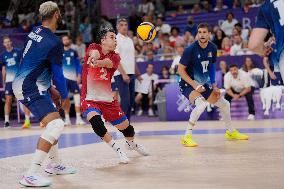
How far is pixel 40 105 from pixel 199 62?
3825 millimetres

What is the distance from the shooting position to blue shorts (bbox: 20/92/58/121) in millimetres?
6109

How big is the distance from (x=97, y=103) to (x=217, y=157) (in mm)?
1638

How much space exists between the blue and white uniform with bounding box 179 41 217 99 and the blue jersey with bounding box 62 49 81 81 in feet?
20.8

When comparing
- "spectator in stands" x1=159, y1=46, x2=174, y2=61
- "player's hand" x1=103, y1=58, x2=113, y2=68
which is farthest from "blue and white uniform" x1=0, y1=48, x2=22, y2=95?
"player's hand" x1=103, y1=58, x2=113, y2=68

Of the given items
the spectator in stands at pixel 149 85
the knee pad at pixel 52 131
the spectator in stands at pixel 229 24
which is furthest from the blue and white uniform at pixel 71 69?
the knee pad at pixel 52 131

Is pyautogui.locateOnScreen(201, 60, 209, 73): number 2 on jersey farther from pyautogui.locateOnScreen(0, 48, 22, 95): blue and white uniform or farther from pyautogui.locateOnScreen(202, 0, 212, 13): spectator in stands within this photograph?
pyautogui.locateOnScreen(202, 0, 212, 13): spectator in stands

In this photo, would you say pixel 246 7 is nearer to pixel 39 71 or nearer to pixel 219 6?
pixel 219 6

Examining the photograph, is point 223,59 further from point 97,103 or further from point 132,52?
point 97,103

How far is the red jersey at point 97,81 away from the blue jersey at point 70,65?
302 inches

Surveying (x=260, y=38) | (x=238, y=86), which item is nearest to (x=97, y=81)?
(x=260, y=38)

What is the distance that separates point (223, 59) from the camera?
1620 cm

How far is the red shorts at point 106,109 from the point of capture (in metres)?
7.59

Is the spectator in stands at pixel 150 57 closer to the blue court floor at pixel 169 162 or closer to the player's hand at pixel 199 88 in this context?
the blue court floor at pixel 169 162

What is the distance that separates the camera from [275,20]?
4.67 metres
